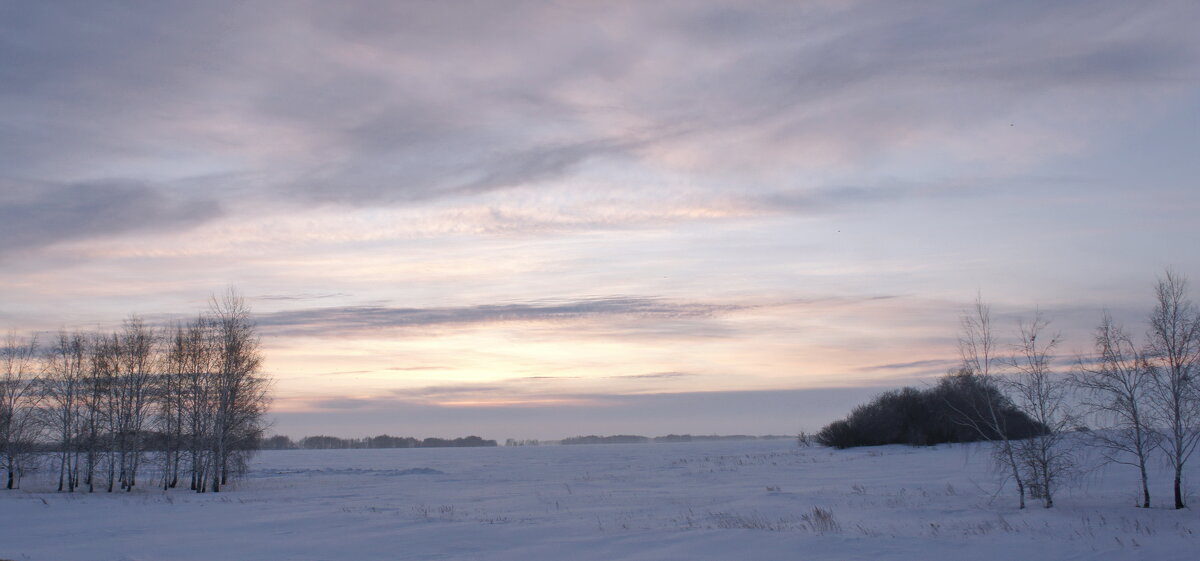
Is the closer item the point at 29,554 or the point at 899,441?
the point at 29,554

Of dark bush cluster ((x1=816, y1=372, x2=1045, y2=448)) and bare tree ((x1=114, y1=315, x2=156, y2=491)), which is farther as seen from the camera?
dark bush cluster ((x1=816, y1=372, x2=1045, y2=448))

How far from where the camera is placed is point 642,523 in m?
21.3

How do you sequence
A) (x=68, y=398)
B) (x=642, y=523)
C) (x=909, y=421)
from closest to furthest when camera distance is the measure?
(x=642, y=523)
(x=68, y=398)
(x=909, y=421)

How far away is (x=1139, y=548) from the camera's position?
50.2 feet

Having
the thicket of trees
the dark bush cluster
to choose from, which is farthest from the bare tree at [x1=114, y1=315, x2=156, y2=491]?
the dark bush cluster

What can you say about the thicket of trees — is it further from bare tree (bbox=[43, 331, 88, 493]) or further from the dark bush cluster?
the dark bush cluster

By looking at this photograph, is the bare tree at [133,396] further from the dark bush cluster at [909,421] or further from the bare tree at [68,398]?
the dark bush cluster at [909,421]

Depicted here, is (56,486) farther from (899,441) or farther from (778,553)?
(899,441)

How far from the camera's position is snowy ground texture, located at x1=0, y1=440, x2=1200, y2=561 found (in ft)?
53.4

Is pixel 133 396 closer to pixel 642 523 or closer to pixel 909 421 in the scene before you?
pixel 642 523

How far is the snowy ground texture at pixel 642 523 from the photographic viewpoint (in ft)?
53.4

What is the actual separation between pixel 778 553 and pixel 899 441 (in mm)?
54920

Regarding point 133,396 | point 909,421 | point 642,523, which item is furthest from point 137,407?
point 909,421

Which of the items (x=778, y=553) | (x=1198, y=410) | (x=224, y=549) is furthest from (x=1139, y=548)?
(x=224, y=549)
